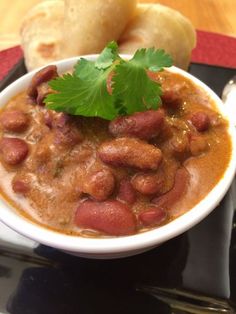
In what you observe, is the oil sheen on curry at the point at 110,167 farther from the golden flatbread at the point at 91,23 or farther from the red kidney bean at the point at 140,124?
the golden flatbread at the point at 91,23

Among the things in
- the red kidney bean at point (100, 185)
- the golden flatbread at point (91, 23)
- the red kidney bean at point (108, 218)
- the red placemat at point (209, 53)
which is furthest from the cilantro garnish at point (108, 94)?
the red placemat at point (209, 53)

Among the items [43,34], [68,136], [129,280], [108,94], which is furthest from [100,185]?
[43,34]

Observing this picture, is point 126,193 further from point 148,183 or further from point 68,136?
point 68,136

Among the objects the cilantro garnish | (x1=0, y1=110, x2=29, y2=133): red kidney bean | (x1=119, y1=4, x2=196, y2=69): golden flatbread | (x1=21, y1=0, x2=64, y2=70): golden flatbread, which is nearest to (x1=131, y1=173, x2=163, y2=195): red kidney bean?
the cilantro garnish

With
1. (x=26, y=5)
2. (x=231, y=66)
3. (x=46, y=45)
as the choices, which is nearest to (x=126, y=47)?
(x=46, y=45)

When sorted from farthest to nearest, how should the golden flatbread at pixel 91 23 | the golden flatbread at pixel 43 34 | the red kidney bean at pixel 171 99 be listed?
the golden flatbread at pixel 43 34
the golden flatbread at pixel 91 23
the red kidney bean at pixel 171 99

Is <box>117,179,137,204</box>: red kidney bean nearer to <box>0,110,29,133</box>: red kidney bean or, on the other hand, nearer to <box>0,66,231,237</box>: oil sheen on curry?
<box>0,66,231,237</box>: oil sheen on curry
